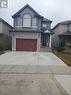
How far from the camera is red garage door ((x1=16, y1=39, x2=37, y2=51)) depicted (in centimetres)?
3650

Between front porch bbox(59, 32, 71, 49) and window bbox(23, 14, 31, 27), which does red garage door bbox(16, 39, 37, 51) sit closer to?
window bbox(23, 14, 31, 27)

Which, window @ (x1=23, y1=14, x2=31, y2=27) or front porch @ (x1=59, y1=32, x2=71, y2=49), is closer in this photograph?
window @ (x1=23, y1=14, x2=31, y2=27)

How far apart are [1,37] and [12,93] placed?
1180 inches

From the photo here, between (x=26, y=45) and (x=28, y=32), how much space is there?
7.83 ft

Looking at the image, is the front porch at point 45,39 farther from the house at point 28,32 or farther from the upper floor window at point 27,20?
the upper floor window at point 27,20

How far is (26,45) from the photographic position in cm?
3656

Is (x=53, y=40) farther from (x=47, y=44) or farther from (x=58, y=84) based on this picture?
(x=58, y=84)

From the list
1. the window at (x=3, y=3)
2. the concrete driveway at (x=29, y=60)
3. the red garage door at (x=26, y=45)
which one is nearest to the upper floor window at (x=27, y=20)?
the red garage door at (x=26, y=45)

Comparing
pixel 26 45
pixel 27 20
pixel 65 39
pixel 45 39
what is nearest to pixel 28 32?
pixel 26 45

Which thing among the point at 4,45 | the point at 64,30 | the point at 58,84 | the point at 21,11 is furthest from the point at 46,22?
the point at 58,84

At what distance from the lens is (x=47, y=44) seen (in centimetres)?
3944

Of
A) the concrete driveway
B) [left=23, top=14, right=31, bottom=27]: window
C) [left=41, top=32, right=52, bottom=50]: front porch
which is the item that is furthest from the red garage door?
the concrete driveway

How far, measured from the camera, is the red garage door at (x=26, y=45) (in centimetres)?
3650

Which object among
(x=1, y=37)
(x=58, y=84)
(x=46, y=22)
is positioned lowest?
(x=58, y=84)
